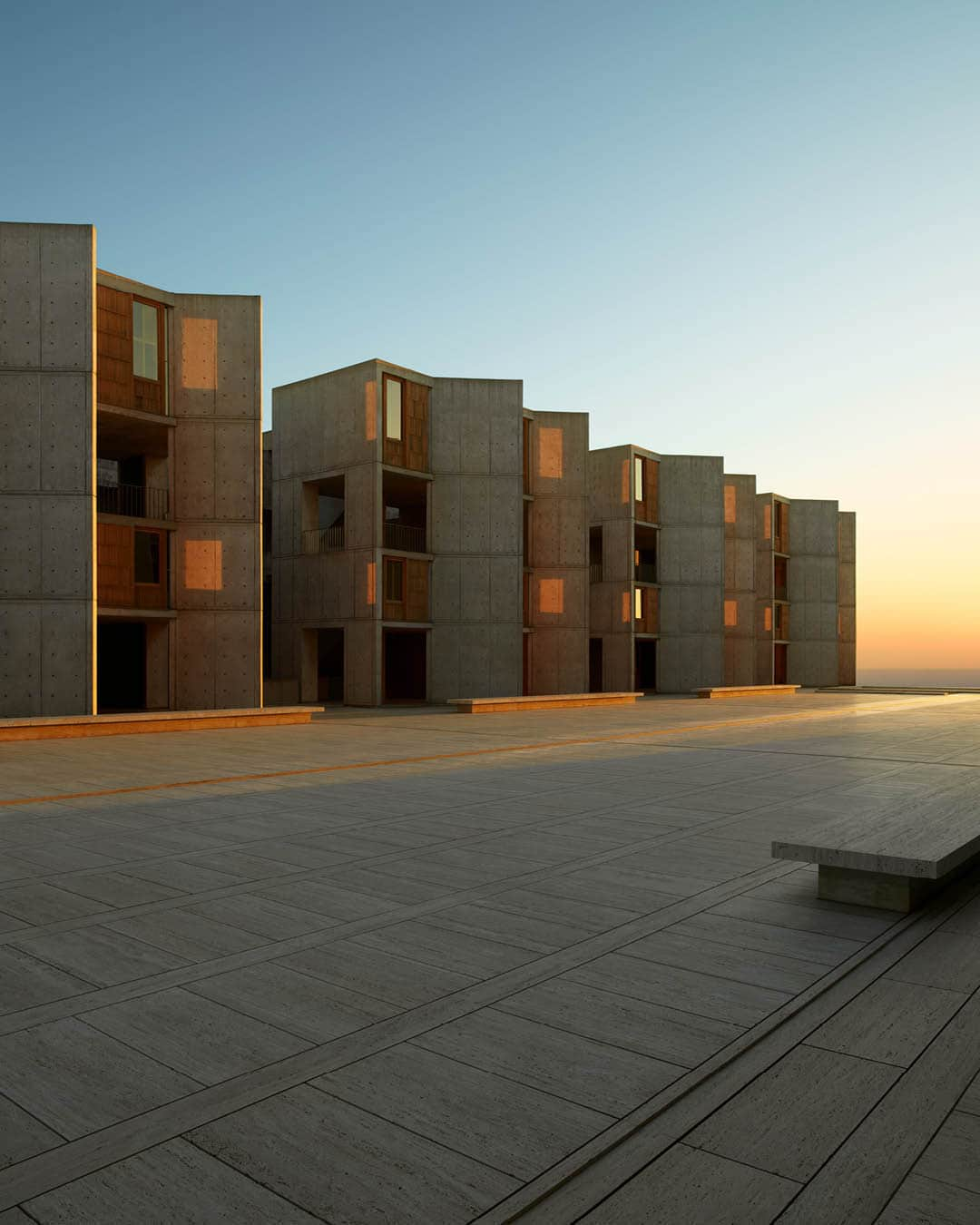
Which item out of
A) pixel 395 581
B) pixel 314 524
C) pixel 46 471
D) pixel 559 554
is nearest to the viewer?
pixel 46 471

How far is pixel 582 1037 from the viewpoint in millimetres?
3830

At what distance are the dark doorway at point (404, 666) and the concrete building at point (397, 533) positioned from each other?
1017 mm

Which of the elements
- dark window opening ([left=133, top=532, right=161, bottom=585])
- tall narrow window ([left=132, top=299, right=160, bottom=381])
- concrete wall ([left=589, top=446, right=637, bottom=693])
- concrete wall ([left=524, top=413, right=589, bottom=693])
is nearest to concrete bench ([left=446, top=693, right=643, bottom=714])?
concrete wall ([left=524, top=413, right=589, bottom=693])

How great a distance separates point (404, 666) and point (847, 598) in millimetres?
30466

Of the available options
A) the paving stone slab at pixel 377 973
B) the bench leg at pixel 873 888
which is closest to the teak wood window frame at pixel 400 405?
the bench leg at pixel 873 888

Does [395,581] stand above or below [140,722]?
above

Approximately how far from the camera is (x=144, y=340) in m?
25.6

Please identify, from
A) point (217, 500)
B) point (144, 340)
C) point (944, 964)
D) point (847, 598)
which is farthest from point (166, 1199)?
point (847, 598)

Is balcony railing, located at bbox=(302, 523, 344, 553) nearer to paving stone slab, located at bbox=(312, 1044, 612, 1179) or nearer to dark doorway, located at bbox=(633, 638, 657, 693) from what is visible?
dark doorway, located at bbox=(633, 638, 657, 693)

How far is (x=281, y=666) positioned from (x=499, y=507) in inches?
390

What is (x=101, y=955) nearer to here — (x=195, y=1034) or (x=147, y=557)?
(x=195, y=1034)

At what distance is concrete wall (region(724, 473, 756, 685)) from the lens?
157 ft

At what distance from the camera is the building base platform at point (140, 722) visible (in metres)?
17.8

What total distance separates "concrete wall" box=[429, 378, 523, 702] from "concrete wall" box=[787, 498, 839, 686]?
2530 centimetres
